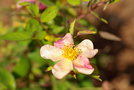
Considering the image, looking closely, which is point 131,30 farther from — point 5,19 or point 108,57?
point 5,19

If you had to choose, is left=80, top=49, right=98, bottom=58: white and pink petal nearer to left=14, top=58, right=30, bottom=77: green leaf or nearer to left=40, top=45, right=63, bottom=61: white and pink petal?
left=40, top=45, right=63, bottom=61: white and pink petal

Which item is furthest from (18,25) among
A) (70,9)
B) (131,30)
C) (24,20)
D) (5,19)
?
(131,30)

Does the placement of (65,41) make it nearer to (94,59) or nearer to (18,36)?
(18,36)

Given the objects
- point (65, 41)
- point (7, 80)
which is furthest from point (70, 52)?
point (7, 80)

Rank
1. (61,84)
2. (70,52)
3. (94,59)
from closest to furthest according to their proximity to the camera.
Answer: (70,52) < (94,59) < (61,84)

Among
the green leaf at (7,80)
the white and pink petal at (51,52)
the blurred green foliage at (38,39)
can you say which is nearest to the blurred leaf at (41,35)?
the blurred green foliage at (38,39)
